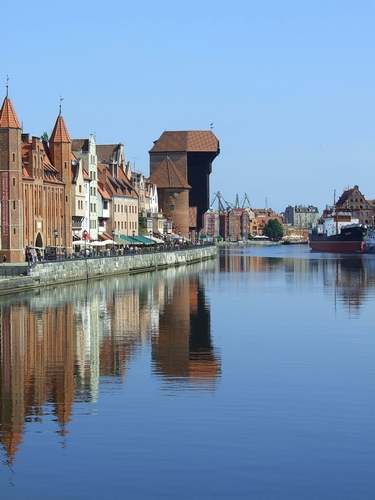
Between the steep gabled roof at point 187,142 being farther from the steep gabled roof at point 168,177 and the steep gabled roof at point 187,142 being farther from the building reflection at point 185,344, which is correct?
the building reflection at point 185,344

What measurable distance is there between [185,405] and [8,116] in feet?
159

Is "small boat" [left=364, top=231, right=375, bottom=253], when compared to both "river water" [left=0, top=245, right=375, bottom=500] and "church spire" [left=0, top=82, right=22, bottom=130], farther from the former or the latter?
"river water" [left=0, top=245, right=375, bottom=500]

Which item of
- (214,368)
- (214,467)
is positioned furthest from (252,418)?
(214,368)

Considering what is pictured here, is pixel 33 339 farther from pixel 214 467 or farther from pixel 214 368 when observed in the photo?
pixel 214 467

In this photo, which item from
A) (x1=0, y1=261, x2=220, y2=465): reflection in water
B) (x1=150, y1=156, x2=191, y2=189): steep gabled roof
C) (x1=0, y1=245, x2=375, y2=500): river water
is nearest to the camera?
(x1=0, y1=245, x2=375, y2=500): river water

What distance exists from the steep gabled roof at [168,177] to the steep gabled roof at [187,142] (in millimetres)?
4313

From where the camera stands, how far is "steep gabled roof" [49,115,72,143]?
84.1m

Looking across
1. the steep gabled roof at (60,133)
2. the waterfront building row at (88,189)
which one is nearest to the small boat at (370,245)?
the waterfront building row at (88,189)

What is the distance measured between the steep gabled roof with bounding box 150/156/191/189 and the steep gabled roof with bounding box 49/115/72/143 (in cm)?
6123

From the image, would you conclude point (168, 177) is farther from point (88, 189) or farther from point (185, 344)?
point (185, 344)

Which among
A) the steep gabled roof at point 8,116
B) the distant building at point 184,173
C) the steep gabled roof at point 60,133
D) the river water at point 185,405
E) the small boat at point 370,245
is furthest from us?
the small boat at point 370,245

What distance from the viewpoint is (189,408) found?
2334 cm

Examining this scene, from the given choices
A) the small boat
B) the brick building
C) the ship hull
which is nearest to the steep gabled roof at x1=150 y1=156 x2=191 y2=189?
the ship hull

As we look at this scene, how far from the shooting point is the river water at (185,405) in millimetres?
17625
